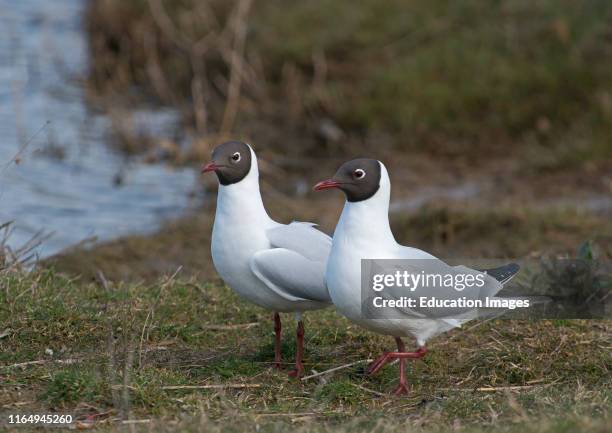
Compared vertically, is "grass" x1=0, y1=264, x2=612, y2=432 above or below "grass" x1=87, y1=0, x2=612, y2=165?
below

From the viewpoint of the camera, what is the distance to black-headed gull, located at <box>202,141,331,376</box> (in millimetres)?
5641

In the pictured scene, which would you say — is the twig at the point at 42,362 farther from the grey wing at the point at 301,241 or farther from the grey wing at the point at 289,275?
the grey wing at the point at 301,241

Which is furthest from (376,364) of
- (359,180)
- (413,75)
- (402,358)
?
(413,75)

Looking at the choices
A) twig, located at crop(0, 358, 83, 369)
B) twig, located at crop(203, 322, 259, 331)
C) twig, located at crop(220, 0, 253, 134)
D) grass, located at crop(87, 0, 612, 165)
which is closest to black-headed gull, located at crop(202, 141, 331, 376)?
twig, located at crop(203, 322, 259, 331)

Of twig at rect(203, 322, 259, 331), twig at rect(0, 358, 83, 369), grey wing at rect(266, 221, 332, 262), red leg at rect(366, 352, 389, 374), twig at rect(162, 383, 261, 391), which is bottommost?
twig at rect(162, 383, 261, 391)

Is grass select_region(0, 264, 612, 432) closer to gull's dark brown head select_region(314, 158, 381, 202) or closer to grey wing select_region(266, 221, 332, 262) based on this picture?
grey wing select_region(266, 221, 332, 262)

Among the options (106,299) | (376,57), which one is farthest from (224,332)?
(376,57)

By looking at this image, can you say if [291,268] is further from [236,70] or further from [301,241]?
[236,70]

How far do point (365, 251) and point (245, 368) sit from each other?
0.98 metres

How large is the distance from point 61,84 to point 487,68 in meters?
5.63

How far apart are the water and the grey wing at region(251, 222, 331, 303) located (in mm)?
3662

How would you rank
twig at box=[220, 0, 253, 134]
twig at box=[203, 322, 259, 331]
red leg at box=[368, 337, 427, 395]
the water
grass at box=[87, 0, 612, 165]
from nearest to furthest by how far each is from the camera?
red leg at box=[368, 337, 427, 395]
twig at box=[203, 322, 259, 331]
the water
grass at box=[87, 0, 612, 165]
twig at box=[220, 0, 253, 134]

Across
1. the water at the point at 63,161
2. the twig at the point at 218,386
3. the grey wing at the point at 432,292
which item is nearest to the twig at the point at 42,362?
the twig at the point at 218,386

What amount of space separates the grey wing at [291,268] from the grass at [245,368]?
445 mm
